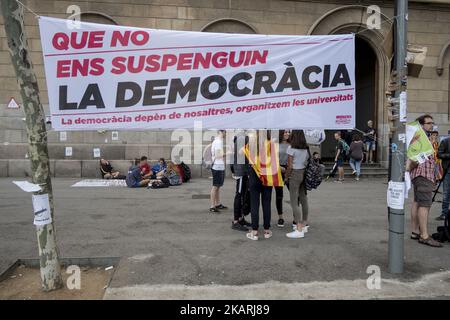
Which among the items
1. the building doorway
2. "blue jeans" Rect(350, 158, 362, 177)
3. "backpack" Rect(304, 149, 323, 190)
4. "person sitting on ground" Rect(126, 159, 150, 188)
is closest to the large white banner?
"backpack" Rect(304, 149, 323, 190)

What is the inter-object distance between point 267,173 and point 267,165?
126 mm

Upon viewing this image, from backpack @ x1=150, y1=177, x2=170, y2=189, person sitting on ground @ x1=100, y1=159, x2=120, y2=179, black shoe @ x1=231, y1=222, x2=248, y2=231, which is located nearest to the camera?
black shoe @ x1=231, y1=222, x2=248, y2=231

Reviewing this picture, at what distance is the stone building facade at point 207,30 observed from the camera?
13305 mm

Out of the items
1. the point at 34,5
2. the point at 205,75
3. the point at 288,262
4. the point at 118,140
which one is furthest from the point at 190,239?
the point at 34,5

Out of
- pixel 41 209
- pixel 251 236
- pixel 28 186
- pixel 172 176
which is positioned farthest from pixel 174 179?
pixel 28 186

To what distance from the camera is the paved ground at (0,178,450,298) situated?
437cm

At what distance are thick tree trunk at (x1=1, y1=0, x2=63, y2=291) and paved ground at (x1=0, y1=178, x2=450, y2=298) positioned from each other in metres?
0.73

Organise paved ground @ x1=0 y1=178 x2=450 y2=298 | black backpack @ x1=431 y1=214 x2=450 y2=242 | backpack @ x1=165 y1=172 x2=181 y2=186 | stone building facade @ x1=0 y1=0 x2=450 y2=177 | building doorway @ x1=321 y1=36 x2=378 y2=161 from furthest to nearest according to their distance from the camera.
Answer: building doorway @ x1=321 y1=36 x2=378 y2=161
stone building facade @ x1=0 y1=0 x2=450 y2=177
backpack @ x1=165 y1=172 x2=181 y2=186
black backpack @ x1=431 y1=214 x2=450 y2=242
paved ground @ x1=0 y1=178 x2=450 y2=298

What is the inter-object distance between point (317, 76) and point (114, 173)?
33.3 ft

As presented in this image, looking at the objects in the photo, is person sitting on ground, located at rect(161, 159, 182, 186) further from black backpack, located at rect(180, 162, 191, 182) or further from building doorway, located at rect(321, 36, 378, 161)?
building doorway, located at rect(321, 36, 378, 161)

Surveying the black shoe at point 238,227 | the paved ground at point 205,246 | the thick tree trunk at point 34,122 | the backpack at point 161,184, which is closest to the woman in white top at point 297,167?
the paved ground at point 205,246

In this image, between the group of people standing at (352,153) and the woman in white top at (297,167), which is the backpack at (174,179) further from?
the woman in white top at (297,167)

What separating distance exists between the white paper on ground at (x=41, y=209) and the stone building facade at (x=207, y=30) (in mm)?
9658
